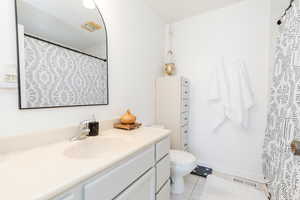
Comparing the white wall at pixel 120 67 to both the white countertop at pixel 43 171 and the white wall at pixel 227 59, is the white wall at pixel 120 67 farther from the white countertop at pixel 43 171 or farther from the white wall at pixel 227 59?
the white wall at pixel 227 59

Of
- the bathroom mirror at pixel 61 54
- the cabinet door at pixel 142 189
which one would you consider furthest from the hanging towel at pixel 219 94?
the bathroom mirror at pixel 61 54

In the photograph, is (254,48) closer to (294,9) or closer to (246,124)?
(294,9)

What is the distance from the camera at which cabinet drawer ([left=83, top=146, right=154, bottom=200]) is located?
590 mm

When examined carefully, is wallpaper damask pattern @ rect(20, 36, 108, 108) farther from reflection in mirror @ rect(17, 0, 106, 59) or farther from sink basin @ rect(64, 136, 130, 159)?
sink basin @ rect(64, 136, 130, 159)

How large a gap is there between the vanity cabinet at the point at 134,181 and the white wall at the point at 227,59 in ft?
3.64

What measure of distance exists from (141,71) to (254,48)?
149 centimetres

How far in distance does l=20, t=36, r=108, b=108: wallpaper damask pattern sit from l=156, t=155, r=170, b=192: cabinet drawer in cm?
76

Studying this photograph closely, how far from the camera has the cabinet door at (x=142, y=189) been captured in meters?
0.78

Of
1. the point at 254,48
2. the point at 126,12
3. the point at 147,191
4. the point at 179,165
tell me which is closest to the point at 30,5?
the point at 126,12

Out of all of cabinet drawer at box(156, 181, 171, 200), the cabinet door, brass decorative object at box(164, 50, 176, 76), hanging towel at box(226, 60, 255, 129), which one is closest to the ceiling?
brass decorative object at box(164, 50, 176, 76)

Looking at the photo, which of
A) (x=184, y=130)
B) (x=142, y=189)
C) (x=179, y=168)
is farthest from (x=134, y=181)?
(x=184, y=130)

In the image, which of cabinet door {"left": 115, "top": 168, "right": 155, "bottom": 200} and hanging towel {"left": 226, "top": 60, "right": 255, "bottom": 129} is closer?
cabinet door {"left": 115, "top": 168, "right": 155, "bottom": 200}

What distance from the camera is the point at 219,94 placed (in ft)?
6.29

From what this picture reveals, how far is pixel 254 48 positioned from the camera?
5.77 ft
